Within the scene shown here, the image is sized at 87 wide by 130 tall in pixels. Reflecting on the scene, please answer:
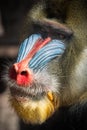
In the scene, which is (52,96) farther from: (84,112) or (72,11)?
(72,11)

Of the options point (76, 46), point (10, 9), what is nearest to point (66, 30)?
point (76, 46)

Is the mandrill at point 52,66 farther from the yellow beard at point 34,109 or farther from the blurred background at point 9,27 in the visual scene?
the blurred background at point 9,27

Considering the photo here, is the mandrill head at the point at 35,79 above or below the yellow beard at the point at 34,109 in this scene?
above

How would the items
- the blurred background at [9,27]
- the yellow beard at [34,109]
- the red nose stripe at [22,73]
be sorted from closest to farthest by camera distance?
the red nose stripe at [22,73] < the yellow beard at [34,109] < the blurred background at [9,27]

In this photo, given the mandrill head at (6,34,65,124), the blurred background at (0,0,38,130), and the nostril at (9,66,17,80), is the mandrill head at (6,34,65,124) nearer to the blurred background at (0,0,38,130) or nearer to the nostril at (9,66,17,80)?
the nostril at (9,66,17,80)

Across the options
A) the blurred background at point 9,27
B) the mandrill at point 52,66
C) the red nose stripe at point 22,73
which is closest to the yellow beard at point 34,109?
the mandrill at point 52,66

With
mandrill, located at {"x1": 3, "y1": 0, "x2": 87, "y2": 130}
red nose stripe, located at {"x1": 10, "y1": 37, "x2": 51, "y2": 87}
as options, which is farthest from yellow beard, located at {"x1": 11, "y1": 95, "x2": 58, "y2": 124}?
red nose stripe, located at {"x1": 10, "y1": 37, "x2": 51, "y2": 87}

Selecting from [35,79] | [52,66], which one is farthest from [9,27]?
[35,79]
